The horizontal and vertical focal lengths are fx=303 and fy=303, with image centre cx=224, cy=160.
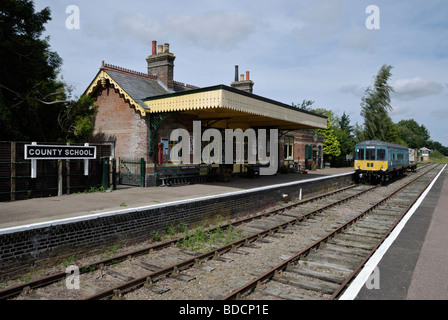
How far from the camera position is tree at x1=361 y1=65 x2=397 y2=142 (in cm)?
4262

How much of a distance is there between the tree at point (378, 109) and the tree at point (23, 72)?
40.6 m

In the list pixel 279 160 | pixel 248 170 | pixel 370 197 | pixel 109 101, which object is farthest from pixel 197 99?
pixel 279 160

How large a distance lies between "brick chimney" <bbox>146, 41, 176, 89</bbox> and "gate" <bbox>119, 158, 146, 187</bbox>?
575cm

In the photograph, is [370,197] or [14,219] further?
[370,197]

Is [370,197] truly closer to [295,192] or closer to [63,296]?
[295,192]

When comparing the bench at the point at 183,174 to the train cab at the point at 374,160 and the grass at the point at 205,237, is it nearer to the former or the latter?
the grass at the point at 205,237

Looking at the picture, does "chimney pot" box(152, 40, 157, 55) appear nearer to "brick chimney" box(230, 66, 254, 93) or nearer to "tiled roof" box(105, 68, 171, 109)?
"tiled roof" box(105, 68, 171, 109)

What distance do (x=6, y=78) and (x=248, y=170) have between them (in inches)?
518

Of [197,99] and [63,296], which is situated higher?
[197,99]

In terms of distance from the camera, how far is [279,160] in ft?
83.2

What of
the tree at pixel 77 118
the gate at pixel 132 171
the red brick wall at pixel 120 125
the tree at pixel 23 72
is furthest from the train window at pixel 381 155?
the tree at pixel 23 72
